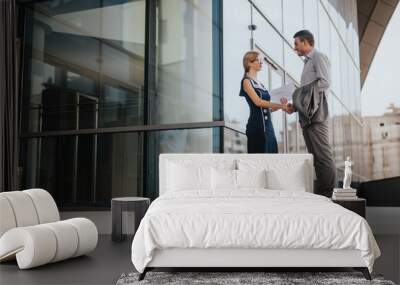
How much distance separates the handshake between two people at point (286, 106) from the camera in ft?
17.6

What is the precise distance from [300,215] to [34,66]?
5.38 m

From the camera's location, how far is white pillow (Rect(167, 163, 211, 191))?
15.7ft

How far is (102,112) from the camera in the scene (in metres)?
6.34

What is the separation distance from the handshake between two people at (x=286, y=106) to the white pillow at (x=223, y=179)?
1163mm

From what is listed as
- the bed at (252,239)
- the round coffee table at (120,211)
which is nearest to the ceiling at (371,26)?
the bed at (252,239)

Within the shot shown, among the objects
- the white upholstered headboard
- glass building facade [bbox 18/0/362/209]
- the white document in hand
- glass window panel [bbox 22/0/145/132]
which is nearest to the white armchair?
the white upholstered headboard

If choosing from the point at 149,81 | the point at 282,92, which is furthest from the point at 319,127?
the point at 149,81

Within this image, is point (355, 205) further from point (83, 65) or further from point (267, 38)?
point (83, 65)

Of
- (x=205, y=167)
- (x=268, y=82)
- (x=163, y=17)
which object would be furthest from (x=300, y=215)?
(x=163, y=17)

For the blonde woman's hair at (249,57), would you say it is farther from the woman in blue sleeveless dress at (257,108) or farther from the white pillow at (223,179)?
the white pillow at (223,179)

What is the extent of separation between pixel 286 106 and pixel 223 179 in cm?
136

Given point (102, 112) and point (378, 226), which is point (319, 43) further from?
point (102, 112)

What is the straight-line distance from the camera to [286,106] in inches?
212

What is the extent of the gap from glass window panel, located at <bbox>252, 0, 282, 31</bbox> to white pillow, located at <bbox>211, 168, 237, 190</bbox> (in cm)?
196
